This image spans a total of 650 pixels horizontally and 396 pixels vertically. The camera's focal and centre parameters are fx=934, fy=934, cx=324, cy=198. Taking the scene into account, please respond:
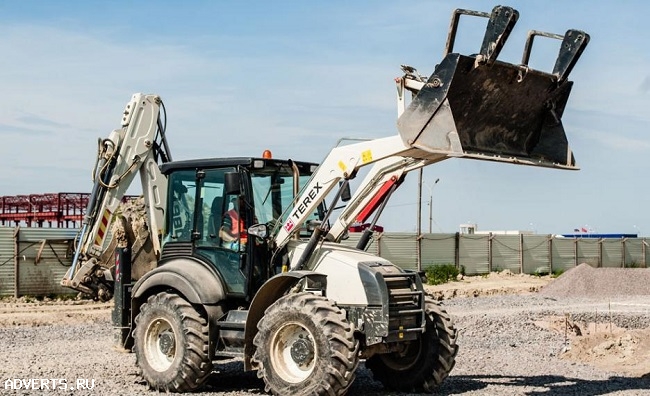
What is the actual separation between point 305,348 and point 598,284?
2461cm

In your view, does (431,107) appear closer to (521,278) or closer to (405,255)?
(405,255)

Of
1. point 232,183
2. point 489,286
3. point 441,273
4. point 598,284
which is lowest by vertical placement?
point 489,286

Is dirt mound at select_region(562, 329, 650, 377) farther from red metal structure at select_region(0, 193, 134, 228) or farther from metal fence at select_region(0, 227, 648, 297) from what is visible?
red metal structure at select_region(0, 193, 134, 228)

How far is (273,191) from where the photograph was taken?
11352 mm

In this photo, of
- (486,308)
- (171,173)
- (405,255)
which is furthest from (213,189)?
(405,255)

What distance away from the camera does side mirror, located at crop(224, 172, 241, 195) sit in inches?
418

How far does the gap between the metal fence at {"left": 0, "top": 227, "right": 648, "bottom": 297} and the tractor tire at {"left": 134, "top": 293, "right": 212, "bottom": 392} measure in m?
9.22

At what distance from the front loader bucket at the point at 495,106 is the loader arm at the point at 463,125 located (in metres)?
0.01

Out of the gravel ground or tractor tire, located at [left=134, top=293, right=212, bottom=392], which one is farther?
the gravel ground

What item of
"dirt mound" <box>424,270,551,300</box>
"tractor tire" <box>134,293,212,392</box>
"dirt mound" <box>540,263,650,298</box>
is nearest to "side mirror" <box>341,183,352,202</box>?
"tractor tire" <box>134,293,212,392</box>

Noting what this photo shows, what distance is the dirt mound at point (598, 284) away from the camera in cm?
3180

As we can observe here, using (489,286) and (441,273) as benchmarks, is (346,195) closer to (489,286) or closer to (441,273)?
(489,286)

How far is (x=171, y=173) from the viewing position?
11875 mm

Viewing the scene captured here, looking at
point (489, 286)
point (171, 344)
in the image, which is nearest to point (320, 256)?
point (171, 344)
